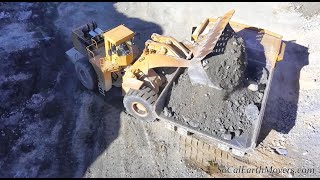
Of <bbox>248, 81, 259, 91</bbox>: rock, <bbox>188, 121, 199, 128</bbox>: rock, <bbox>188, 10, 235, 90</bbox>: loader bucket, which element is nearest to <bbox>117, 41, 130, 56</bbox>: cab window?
<bbox>188, 10, 235, 90</bbox>: loader bucket

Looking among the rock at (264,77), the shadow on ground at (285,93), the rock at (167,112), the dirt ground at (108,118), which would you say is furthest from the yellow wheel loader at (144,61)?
the shadow on ground at (285,93)

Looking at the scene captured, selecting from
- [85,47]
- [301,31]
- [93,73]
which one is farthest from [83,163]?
[301,31]

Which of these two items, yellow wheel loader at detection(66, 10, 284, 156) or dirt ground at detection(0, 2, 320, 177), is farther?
yellow wheel loader at detection(66, 10, 284, 156)

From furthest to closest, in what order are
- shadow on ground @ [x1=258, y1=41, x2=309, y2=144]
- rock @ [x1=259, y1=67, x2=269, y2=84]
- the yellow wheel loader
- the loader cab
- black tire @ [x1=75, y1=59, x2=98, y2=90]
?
black tire @ [x1=75, y1=59, x2=98, y2=90]
shadow on ground @ [x1=258, y1=41, x2=309, y2=144]
rock @ [x1=259, y1=67, x2=269, y2=84]
the loader cab
the yellow wheel loader

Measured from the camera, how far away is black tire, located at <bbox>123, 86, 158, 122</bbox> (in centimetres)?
951

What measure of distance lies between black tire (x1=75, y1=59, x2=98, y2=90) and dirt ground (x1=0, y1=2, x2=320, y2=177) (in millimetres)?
379

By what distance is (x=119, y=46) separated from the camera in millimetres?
9891

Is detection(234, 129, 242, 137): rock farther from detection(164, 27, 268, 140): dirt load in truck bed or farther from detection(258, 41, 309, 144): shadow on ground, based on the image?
detection(258, 41, 309, 144): shadow on ground

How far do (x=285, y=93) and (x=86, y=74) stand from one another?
245 inches

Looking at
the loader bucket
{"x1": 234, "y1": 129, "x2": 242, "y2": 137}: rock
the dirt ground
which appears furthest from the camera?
the dirt ground

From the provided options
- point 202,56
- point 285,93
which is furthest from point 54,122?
point 285,93

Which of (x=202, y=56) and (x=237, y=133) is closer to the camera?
(x=237, y=133)

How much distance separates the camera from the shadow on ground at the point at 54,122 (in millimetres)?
9242

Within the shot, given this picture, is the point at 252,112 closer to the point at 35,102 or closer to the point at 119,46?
the point at 119,46
